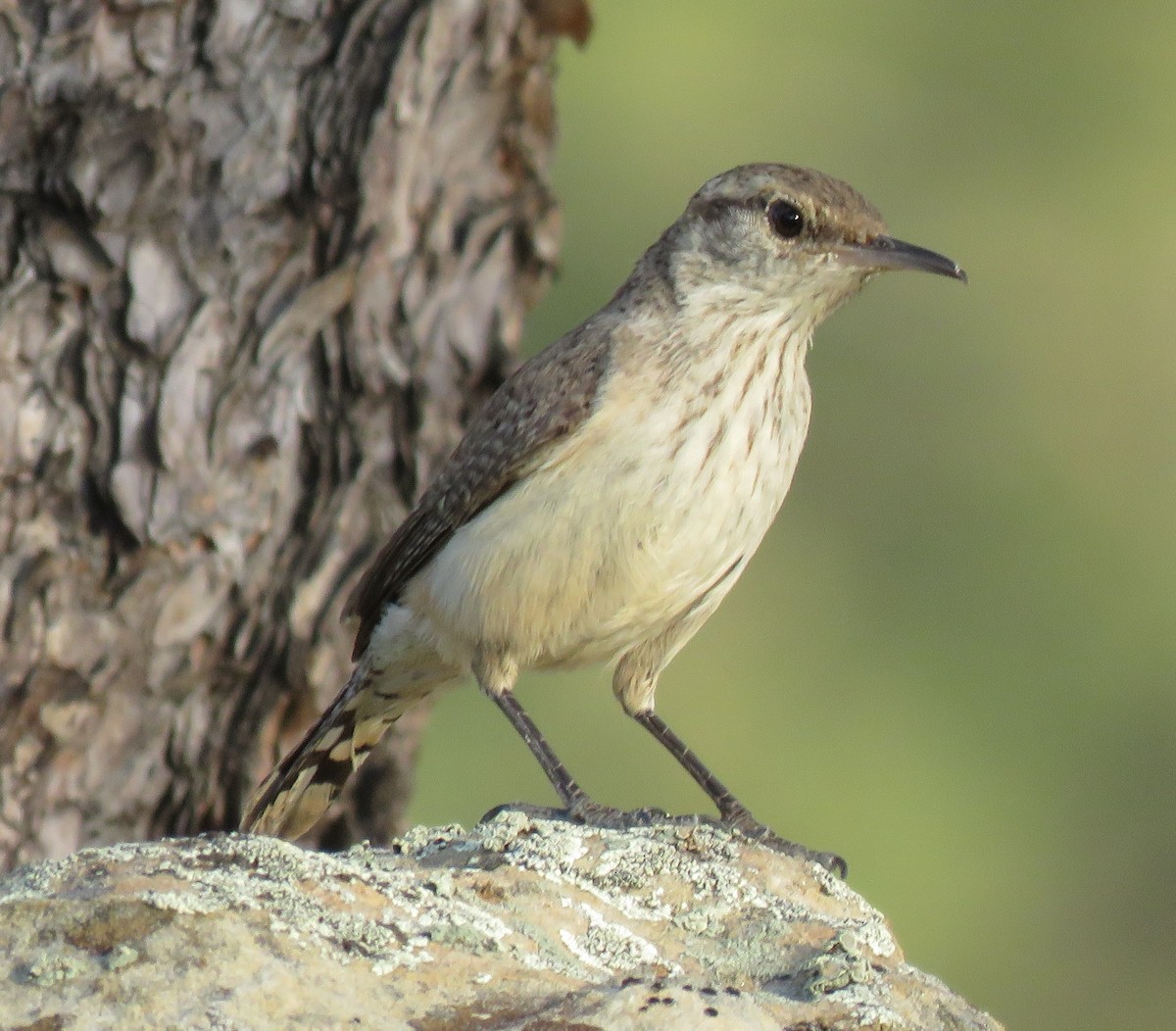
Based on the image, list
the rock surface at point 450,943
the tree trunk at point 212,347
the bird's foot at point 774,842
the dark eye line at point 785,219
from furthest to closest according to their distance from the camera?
the tree trunk at point 212,347 → the dark eye line at point 785,219 → the bird's foot at point 774,842 → the rock surface at point 450,943

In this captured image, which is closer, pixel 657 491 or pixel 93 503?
pixel 657 491

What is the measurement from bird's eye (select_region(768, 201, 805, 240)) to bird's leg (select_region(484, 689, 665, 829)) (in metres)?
1.65

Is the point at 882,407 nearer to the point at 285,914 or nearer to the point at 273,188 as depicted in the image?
the point at 273,188

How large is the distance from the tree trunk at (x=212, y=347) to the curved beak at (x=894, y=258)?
1551 mm

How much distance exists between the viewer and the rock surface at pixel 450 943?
3.08 meters

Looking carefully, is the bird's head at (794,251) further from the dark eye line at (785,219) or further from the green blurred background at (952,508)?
the green blurred background at (952,508)

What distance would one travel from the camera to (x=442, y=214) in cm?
636

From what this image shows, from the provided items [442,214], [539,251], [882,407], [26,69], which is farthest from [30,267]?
[882,407]

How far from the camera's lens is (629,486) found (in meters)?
5.18

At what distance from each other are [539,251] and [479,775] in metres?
3.36

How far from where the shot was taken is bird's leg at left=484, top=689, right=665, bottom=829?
16.2 ft

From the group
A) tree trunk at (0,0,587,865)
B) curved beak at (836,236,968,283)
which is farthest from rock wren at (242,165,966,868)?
tree trunk at (0,0,587,865)

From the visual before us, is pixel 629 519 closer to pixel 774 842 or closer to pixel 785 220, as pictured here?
pixel 774 842

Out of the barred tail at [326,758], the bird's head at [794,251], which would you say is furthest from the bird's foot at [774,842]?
the bird's head at [794,251]
